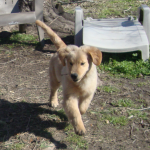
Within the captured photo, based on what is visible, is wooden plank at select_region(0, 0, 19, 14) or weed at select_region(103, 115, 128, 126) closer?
weed at select_region(103, 115, 128, 126)

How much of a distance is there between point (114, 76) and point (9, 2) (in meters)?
4.03

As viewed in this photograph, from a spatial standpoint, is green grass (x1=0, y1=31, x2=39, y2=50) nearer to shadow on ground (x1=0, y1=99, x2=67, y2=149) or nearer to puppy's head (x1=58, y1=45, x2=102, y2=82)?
shadow on ground (x1=0, y1=99, x2=67, y2=149)

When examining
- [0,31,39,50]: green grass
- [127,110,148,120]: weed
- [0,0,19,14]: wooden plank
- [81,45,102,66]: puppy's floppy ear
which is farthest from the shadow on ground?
[0,0,19,14]: wooden plank

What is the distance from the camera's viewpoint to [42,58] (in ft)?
18.7

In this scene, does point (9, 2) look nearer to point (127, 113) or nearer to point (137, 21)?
point (137, 21)

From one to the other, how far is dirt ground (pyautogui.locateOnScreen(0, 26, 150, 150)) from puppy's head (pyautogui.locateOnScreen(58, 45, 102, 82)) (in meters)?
0.91

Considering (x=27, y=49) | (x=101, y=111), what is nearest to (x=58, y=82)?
(x=101, y=111)

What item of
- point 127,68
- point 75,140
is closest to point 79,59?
point 75,140

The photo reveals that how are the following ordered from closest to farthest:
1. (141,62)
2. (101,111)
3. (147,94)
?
1. (101,111)
2. (147,94)
3. (141,62)

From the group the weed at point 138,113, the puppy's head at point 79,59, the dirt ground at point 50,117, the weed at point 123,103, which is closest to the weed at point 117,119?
the dirt ground at point 50,117

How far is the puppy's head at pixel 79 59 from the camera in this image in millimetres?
2547

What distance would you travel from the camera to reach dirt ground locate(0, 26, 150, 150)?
296 cm

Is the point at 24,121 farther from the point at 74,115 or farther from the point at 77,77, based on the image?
the point at 77,77

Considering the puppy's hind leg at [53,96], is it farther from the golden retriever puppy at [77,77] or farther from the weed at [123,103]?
the weed at [123,103]
